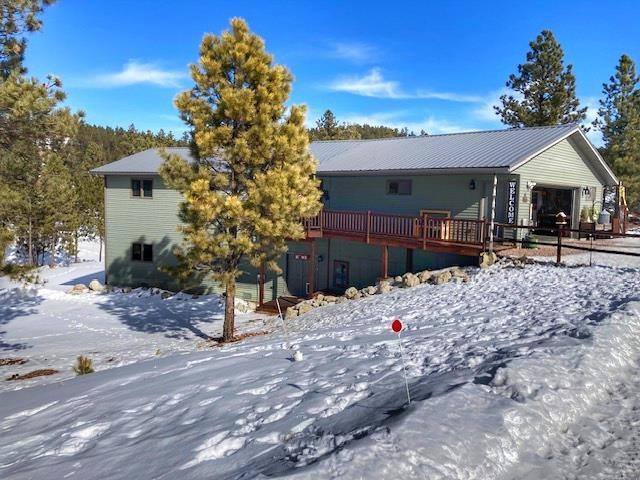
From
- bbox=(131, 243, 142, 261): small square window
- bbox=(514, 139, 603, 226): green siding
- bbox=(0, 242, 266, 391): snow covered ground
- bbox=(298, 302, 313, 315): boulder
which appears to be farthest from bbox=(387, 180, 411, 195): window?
bbox=(131, 243, 142, 261): small square window

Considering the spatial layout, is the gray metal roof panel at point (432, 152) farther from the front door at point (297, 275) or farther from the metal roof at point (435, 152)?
the front door at point (297, 275)

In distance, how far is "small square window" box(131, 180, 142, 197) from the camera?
2744 centimetres

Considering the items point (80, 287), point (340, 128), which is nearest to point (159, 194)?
point (80, 287)

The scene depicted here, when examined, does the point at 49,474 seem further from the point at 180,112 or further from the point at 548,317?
the point at 180,112

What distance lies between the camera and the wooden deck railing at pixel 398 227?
57.1 feet

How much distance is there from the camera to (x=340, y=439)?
4.67 m

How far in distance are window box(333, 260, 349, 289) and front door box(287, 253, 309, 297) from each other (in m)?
1.58

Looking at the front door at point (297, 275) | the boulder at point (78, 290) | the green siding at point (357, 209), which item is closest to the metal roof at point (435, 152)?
the green siding at point (357, 209)

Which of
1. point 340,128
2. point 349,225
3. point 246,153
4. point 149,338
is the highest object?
point 340,128

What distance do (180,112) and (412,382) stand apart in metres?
11.4

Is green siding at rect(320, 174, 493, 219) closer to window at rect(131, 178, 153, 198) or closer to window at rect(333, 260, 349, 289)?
window at rect(333, 260, 349, 289)

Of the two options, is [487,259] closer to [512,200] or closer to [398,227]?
[512,200]

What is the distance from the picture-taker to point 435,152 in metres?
22.2

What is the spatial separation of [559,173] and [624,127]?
76.9ft
